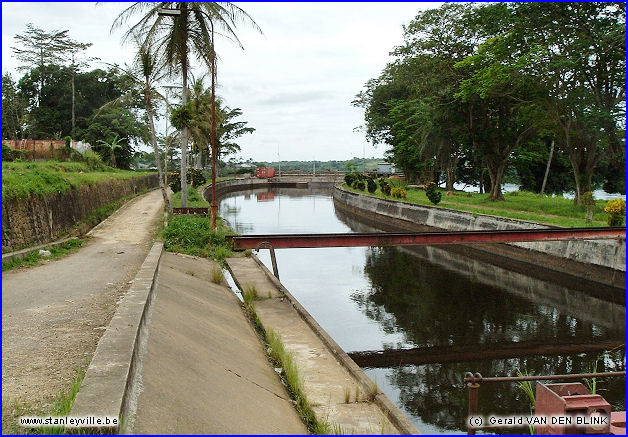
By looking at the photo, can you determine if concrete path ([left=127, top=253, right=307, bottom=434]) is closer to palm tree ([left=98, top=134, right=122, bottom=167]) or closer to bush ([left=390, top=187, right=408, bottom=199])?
bush ([left=390, top=187, right=408, bottom=199])

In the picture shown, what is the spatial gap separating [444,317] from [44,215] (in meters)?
10.7

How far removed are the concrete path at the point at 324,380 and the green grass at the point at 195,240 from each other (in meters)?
3.68

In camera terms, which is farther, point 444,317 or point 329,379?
point 444,317

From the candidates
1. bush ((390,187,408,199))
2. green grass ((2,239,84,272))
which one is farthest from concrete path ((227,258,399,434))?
bush ((390,187,408,199))

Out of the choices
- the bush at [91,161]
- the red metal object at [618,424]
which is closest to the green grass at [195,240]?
the red metal object at [618,424]

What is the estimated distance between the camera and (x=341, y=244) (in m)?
15.7

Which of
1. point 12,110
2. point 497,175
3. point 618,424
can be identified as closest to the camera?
point 618,424

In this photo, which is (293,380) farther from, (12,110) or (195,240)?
(12,110)

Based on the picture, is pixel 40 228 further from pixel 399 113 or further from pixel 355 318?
pixel 399 113

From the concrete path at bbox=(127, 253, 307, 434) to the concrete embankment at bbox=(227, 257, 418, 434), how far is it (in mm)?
448

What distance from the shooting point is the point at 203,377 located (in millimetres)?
6430

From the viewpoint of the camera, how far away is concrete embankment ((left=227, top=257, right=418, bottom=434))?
6.67 meters

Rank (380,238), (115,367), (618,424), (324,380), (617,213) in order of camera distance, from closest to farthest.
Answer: (115,367) < (618,424) < (324,380) < (380,238) < (617,213)

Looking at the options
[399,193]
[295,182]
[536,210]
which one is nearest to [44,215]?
[536,210]
